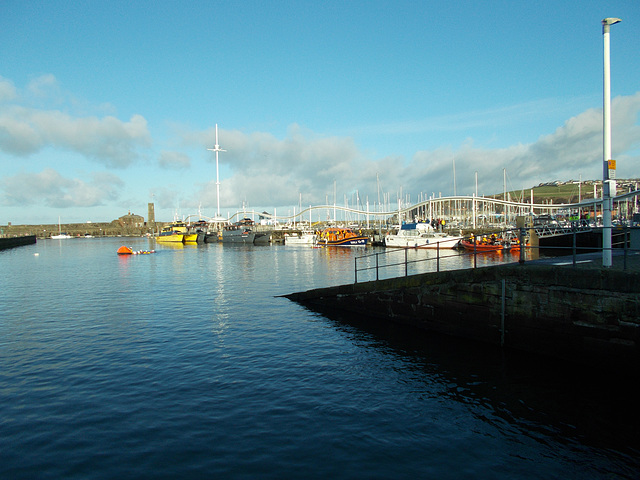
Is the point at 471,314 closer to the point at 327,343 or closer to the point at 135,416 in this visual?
the point at 327,343

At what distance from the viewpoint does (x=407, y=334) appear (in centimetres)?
1560

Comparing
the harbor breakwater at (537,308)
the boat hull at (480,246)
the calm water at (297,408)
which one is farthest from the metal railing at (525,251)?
the calm water at (297,408)

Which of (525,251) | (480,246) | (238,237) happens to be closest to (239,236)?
(238,237)

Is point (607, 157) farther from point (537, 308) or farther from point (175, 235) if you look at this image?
point (175, 235)

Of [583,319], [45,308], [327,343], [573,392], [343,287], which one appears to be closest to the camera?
[573,392]

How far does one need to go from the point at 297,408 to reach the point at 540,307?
7.26 m

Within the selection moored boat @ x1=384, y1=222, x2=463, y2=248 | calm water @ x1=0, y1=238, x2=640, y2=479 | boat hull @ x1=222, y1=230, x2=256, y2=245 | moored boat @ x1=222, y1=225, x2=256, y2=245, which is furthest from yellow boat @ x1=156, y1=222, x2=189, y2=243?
calm water @ x1=0, y1=238, x2=640, y2=479

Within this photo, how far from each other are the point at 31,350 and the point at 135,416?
8107 mm

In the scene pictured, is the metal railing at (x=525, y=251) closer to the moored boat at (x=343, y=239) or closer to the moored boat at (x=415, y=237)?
the moored boat at (x=415, y=237)

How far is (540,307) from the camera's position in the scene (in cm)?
1175

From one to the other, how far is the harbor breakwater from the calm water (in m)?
0.63

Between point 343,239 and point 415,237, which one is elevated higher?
point 415,237

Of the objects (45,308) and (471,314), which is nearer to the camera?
(471,314)

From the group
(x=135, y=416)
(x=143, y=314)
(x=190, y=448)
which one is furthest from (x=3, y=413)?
(x=143, y=314)
